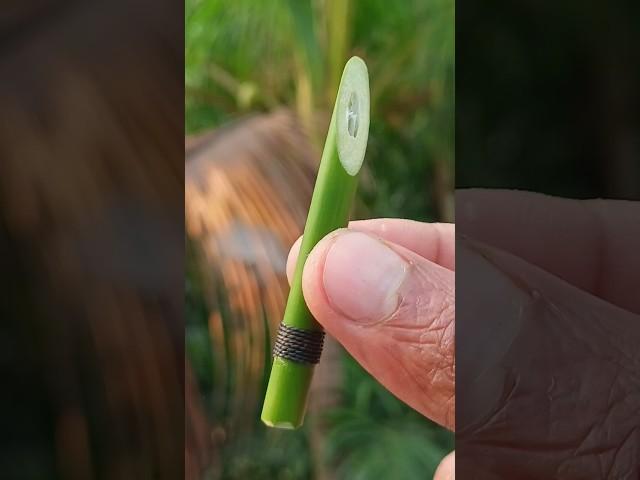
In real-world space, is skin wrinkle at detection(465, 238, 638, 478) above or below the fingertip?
above

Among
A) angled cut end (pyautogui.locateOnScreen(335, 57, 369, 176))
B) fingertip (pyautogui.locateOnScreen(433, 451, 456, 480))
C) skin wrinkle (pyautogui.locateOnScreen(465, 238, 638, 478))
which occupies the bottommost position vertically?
fingertip (pyautogui.locateOnScreen(433, 451, 456, 480))

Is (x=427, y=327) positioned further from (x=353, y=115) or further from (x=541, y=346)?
(x=353, y=115)

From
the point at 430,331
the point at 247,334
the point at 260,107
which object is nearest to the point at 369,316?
the point at 430,331

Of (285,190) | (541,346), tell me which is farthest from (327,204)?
(541,346)

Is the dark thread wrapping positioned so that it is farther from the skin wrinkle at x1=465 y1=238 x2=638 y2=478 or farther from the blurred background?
the skin wrinkle at x1=465 y1=238 x2=638 y2=478

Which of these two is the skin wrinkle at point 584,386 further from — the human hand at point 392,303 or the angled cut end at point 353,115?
the angled cut end at point 353,115

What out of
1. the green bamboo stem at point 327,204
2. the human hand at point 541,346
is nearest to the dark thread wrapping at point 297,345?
the green bamboo stem at point 327,204

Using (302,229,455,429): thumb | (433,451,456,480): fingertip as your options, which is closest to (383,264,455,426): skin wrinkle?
(302,229,455,429): thumb
